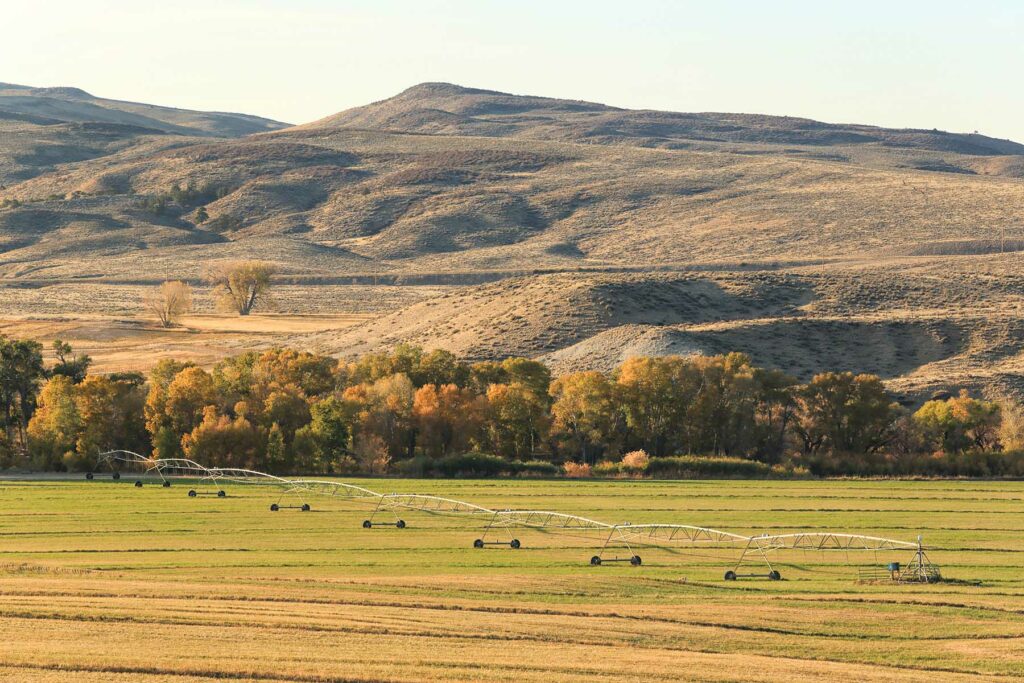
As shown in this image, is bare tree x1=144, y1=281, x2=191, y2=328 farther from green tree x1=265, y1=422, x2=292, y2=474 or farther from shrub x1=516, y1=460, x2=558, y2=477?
shrub x1=516, y1=460, x2=558, y2=477

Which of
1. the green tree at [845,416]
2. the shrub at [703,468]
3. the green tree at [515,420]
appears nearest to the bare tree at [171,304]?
the green tree at [515,420]

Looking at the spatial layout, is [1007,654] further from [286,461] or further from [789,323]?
[789,323]

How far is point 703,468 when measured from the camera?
70.3 m

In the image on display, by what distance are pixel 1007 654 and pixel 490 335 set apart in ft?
243

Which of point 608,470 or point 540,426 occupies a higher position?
point 540,426

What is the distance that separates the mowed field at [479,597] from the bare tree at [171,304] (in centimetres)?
8082

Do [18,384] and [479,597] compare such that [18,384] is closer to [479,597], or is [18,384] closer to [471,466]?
[471,466]

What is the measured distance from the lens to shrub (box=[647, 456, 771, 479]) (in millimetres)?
69938

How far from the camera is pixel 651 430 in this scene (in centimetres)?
7419

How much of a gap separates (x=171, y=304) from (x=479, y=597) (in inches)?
4264

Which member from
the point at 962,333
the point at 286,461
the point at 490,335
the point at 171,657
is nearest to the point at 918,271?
the point at 962,333

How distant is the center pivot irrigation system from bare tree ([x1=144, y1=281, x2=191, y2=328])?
76618mm

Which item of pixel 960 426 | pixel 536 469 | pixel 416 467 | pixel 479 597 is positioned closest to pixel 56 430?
pixel 416 467

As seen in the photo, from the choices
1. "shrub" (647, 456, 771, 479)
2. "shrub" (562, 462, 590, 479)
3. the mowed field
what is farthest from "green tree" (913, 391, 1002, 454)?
"shrub" (562, 462, 590, 479)
